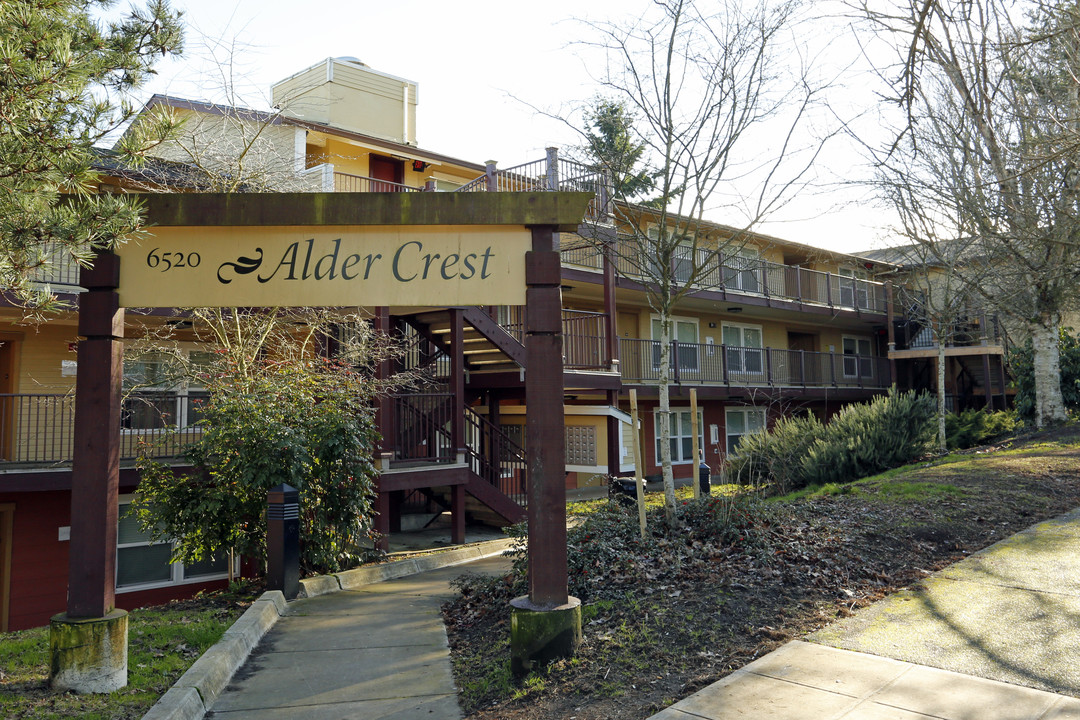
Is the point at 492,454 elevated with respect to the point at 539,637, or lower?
elevated

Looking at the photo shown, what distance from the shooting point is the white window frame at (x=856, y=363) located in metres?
29.2

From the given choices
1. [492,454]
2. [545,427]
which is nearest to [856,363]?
[492,454]

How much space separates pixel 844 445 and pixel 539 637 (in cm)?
1176

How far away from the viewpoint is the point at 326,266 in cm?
560

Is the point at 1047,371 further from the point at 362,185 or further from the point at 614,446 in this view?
the point at 362,185

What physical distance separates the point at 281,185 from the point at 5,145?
7.68 m

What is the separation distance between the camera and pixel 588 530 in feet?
25.8

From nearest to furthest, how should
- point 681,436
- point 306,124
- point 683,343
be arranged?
point 306,124 < point 683,343 < point 681,436

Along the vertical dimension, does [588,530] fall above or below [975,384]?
below

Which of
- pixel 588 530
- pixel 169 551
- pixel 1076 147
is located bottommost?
pixel 169 551

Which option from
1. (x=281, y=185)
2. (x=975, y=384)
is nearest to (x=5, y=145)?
(x=281, y=185)

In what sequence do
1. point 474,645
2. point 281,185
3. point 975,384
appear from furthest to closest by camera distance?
point 975,384
point 281,185
point 474,645

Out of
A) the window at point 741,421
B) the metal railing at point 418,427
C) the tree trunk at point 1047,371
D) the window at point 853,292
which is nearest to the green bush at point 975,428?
the tree trunk at point 1047,371

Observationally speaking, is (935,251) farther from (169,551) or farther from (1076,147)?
(169,551)
